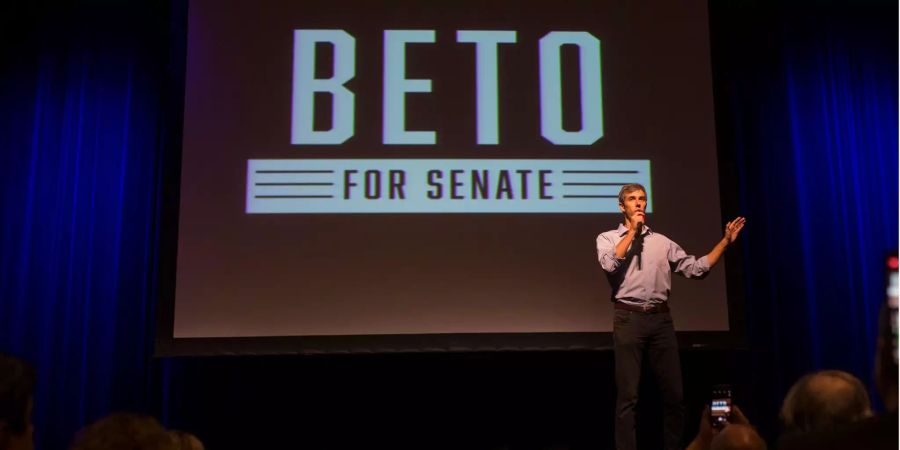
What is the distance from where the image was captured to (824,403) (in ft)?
4.47

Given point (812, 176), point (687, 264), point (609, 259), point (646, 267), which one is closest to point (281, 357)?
point (609, 259)

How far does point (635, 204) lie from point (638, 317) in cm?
46

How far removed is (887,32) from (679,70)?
1541 mm

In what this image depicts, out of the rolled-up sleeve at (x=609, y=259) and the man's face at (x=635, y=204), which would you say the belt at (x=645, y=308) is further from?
the man's face at (x=635, y=204)

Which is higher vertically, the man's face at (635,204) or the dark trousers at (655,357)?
the man's face at (635,204)

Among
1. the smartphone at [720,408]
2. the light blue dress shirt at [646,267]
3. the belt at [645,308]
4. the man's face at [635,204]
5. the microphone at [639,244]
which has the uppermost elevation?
the man's face at [635,204]

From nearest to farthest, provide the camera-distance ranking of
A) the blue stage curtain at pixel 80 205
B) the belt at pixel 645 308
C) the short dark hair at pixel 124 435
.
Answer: the short dark hair at pixel 124 435, the belt at pixel 645 308, the blue stage curtain at pixel 80 205

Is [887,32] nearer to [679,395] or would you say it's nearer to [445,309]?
[679,395]

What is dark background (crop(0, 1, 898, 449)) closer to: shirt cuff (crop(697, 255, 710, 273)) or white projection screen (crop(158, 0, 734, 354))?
white projection screen (crop(158, 0, 734, 354))

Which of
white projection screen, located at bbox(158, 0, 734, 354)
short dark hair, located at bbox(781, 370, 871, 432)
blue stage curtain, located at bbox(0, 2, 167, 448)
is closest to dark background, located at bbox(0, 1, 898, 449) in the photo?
blue stage curtain, located at bbox(0, 2, 167, 448)

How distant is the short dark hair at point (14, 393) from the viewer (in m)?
1.45

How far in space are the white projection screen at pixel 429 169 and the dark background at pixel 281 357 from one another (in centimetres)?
23

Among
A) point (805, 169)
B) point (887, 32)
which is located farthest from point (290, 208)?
point (887, 32)

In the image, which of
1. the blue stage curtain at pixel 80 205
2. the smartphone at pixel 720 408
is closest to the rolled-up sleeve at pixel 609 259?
the smartphone at pixel 720 408
